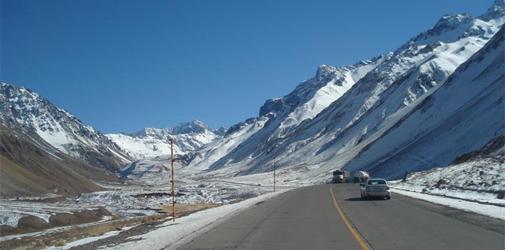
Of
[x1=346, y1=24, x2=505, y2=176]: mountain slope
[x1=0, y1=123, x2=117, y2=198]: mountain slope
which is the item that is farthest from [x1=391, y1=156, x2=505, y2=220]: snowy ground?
[x1=0, y1=123, x2=117, y2=198]: mountain slope

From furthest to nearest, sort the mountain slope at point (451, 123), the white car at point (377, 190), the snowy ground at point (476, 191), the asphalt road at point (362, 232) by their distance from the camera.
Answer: the mountain slope at point (451, 123), the white car at point (377, 190), the snowy ground at point (476, 191), the asphalt road at point (362, 232)

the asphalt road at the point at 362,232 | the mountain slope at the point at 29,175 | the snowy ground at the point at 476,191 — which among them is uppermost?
the mountain slope at the point at 29,175

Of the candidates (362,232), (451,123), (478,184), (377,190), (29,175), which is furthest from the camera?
(29,175)

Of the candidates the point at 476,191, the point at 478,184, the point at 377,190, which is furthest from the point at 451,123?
the point at 476,191

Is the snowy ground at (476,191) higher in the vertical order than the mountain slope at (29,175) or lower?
lower

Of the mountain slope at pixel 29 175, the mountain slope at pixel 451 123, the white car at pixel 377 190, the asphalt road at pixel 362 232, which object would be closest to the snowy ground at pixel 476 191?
the asphalt road at pixel 362 232

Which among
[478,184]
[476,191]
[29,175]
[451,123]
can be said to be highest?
[451,123]

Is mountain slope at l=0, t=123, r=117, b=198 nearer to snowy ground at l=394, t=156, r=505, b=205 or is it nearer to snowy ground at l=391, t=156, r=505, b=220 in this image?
snowy ground at l=394, t=156, r=505, b=205

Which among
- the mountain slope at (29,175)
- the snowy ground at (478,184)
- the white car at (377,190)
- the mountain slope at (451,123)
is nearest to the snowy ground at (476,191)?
the snowy ground at (478,184)

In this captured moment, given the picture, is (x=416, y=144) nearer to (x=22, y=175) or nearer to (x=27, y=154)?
(x=22, y=175)

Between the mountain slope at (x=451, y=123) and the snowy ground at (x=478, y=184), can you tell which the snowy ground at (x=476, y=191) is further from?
the mountain slope at (x=451, y=123)

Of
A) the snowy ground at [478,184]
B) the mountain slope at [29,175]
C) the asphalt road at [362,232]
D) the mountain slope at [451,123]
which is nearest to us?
the asphalt road at [362,232]

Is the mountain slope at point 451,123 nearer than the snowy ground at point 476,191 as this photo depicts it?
No

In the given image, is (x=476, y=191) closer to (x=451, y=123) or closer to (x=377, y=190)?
(x=377, y=190)
